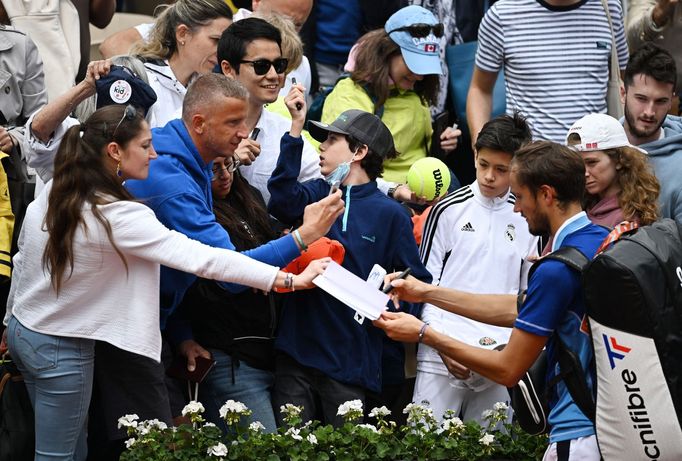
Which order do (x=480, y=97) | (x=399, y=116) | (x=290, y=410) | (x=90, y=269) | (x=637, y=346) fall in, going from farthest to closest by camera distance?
(x=480, y=97) < (x=399, y=116) < (x=290, y=410) < (x=90, y=269) < (x=637, y=346)

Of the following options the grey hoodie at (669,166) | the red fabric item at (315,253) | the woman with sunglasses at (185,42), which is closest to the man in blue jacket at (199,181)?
the red fabric item at (315,253)

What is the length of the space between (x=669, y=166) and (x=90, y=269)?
3.39 meters

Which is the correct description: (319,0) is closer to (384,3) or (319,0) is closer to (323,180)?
(384,3)

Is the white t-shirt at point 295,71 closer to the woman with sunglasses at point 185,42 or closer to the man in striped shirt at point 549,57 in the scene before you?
the woman with sunglasses at point 185,42

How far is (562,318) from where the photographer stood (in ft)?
16.3

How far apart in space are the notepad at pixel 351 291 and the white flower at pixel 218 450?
0.83 m

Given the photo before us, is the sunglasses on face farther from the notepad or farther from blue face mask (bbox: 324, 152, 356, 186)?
the notepad

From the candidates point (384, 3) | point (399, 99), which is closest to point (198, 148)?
point (399, 99)

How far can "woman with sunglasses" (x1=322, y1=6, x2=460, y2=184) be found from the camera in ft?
25.4

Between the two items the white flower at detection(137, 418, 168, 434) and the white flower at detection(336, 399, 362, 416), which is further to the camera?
the white flower at detection(336, 399, 362, 416)

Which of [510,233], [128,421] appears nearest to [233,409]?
[128,421]

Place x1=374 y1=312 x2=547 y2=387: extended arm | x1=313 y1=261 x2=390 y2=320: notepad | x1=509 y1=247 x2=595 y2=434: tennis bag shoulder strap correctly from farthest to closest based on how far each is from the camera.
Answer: x1=313 y1=261 x2=390 y2=320: notepad
x1=374 y1=312 x2=547 y2=387: extended arm
x1=509 y1=247 x2=595 y2=434: tennis bag shoulder strap

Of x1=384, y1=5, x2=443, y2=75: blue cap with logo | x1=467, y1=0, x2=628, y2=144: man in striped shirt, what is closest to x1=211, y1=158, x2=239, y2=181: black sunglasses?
x1=384, y1=5, x2=443, y2=75: blue cap with logo

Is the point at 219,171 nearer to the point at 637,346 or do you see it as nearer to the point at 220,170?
the point at 220,170
